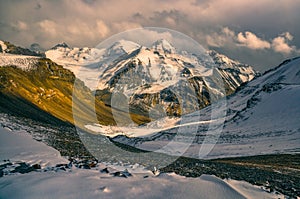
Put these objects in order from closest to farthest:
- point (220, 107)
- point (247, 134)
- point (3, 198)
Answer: point (3, 198) < point (247, 134) < point (220, 107)

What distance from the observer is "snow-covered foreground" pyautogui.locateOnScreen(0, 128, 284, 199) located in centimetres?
1958

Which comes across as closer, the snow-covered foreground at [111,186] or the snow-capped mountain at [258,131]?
the snow-covered foreground at [111,186]

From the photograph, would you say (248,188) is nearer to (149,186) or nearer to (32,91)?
(149,186)

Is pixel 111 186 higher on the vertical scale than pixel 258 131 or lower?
lower

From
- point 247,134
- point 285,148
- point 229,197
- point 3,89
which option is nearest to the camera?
point 229,197

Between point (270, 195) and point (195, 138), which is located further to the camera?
point (195, 138)

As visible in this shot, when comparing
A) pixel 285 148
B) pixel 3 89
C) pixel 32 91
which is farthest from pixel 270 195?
pixel 32 91

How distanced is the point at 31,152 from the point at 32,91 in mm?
171385

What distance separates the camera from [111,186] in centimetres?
2105

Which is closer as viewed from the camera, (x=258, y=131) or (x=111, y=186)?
(x=111, y=186)

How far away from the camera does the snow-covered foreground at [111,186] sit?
19.6 m

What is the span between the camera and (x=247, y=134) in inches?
4200

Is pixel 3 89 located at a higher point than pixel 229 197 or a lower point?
higher

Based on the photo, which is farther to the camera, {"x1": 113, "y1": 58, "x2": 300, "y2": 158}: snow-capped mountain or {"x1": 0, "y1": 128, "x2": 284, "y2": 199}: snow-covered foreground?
{"x1": 113, "y1": 58, "x2": 300, "y2": 158}: snow-capped mountain
